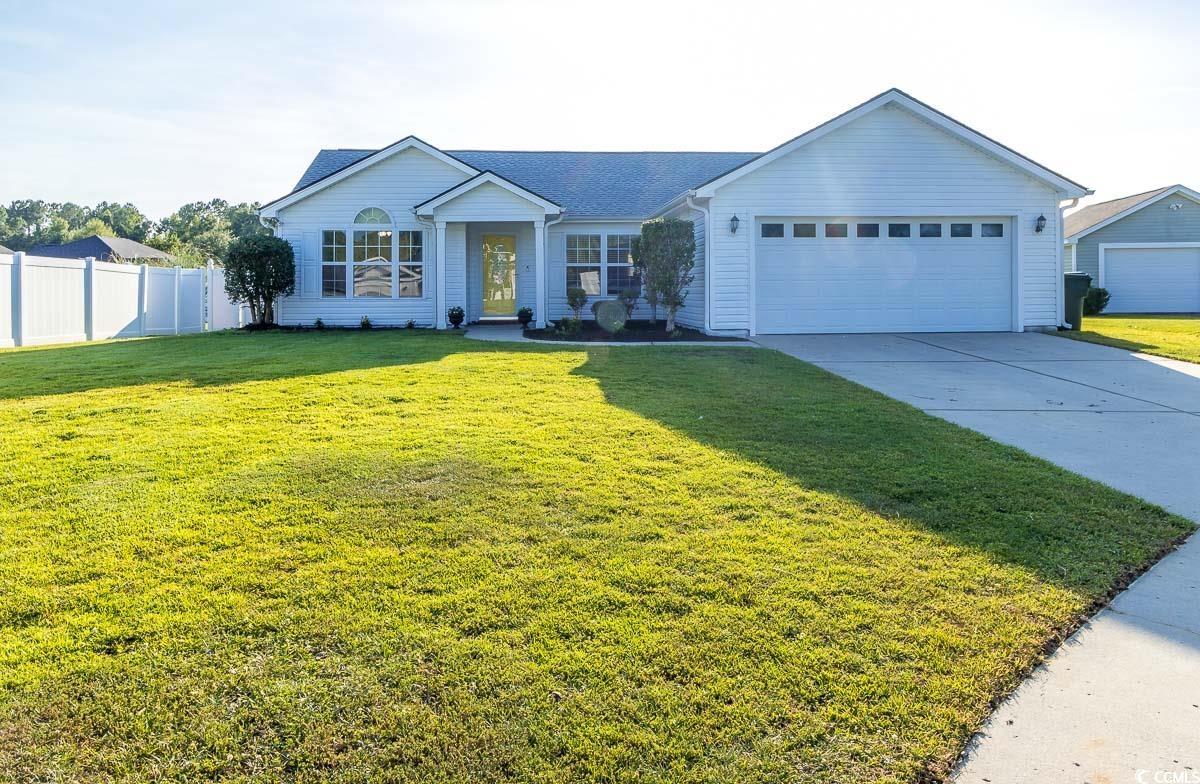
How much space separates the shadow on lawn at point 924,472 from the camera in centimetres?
370

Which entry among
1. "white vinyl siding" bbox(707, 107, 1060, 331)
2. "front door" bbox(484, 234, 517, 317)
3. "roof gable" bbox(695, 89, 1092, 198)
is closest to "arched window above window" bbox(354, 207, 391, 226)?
"front door" bbox(484, 234, 517, 317)

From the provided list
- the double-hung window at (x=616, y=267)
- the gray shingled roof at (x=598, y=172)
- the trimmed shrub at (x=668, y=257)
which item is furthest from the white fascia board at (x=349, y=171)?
the trimmed shrub at (x=668, y=257)

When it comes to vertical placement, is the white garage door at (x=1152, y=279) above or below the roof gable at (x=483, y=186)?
below

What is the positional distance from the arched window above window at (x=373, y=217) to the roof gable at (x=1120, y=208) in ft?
69.6

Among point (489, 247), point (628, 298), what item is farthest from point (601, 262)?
point (489, 247)

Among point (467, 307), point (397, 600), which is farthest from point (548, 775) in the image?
point (467, 307)

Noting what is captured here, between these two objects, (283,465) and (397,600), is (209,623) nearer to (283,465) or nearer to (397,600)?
(397,600)

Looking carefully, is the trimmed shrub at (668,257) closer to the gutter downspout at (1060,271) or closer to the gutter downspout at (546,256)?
the gutter downspout at (546,256)

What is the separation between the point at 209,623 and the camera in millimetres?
2848

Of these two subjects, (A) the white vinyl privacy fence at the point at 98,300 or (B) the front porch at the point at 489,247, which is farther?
(B) the front porch at the point at 489,247

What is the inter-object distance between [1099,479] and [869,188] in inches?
432

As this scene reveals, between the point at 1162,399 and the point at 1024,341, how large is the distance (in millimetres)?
5918


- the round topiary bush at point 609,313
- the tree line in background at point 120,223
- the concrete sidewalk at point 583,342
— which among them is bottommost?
the concrete sidewalk at point 583,342

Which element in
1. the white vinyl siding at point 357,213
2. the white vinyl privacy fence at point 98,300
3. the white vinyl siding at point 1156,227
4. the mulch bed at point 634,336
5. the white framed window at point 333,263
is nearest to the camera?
the white vinyl privacy fence at point 98,300
